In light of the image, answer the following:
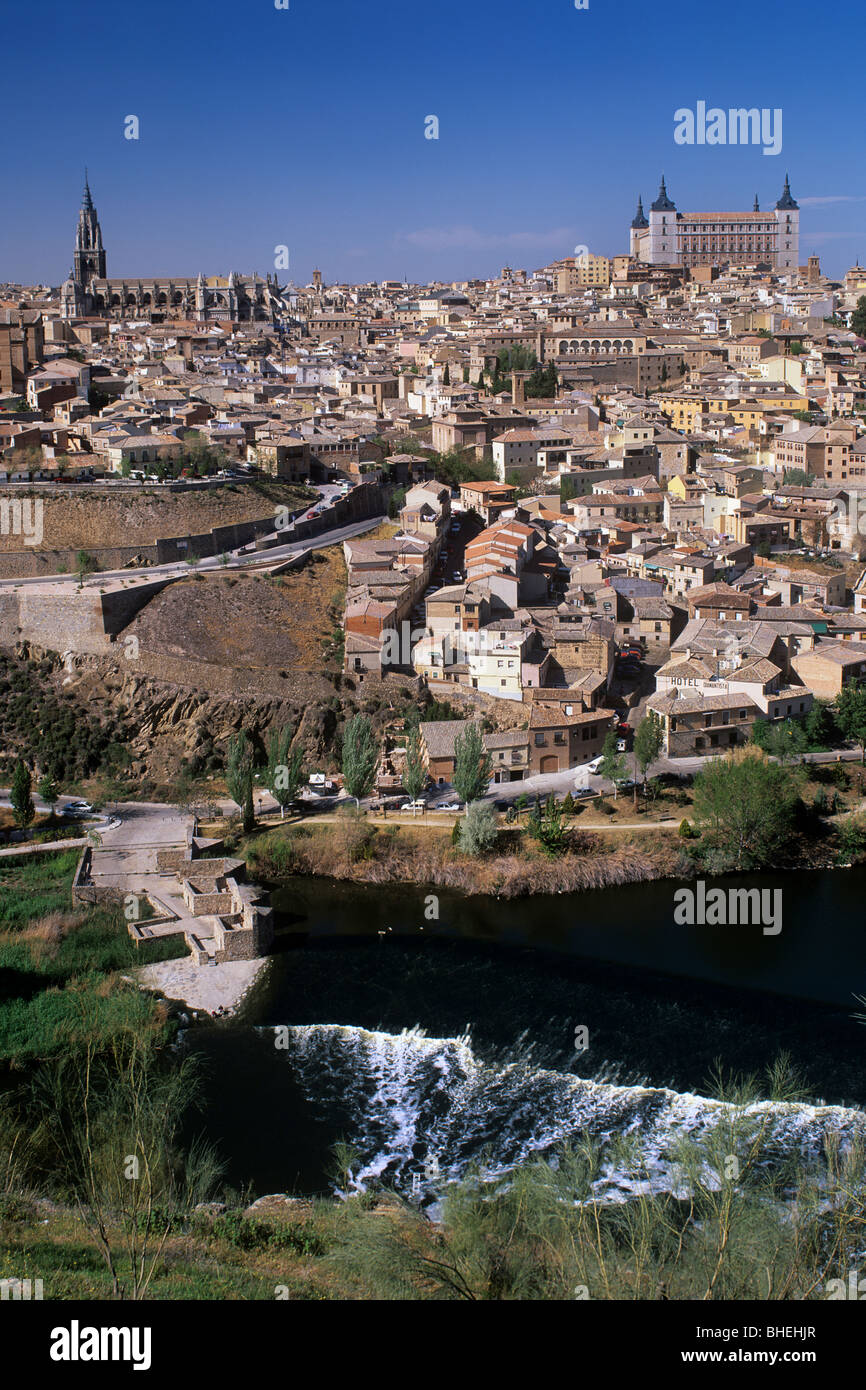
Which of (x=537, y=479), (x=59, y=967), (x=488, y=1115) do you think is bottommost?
(x=488, y=1115)

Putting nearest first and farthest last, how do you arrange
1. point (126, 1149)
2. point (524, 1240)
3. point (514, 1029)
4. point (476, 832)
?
point (524, 1240)
point (126, 1149)
point (514, 1029)
point (476, 832)

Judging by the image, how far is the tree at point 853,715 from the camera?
1334 cm

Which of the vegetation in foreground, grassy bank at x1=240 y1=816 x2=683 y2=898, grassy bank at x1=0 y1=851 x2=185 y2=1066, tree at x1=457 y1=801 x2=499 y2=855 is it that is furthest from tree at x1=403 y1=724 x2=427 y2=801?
the vegetation in foreground

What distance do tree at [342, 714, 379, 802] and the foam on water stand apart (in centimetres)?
393

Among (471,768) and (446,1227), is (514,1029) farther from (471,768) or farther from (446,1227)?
(471,768)

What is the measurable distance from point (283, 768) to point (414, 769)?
1.26 m

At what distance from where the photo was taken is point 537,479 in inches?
883

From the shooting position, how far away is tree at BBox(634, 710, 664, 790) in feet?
41.9

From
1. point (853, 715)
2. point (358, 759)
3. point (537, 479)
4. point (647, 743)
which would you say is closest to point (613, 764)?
point (647, 743)

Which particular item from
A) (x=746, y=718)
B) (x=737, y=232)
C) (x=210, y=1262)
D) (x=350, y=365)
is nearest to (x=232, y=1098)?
(x=210, y=1262)

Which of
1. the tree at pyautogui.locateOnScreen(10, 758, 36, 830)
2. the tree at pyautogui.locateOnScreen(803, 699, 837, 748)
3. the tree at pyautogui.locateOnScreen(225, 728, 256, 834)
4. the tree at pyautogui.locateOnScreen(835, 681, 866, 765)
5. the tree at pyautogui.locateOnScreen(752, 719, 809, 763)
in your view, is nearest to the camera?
the tree at pyautogui.locateOnScreen(10, 758, 36, 830)

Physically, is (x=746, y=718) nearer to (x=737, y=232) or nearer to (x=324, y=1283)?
(x=324, y=1283)

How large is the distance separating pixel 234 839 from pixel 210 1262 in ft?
20.8

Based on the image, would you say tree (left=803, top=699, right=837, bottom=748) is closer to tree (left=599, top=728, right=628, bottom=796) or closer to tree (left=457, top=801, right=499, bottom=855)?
tree (left=599, top=728, right=628, bottom=796)
